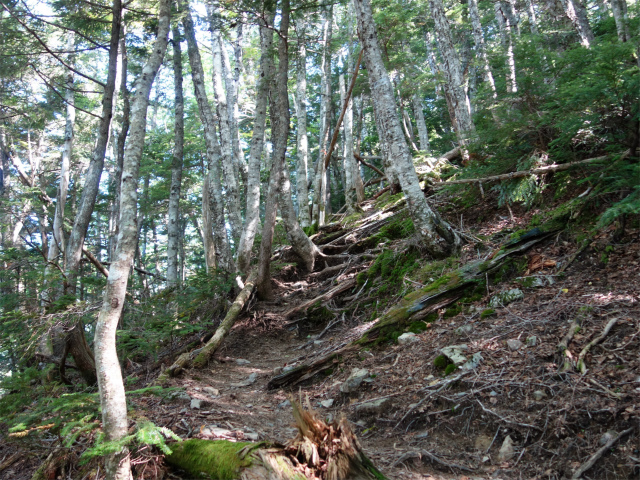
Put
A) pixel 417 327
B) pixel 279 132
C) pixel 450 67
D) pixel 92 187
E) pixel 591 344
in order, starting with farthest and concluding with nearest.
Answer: pixel 450 67
pixel 279 132
pixel 92 187
pixel 417 327
pixel 591 344

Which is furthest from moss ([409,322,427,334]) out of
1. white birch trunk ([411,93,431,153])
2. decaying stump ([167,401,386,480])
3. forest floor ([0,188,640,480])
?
white birch trunk ([411,93,431,153])

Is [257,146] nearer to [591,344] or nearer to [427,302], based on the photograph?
[427,302]

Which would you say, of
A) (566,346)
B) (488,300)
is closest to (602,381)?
(566,346)

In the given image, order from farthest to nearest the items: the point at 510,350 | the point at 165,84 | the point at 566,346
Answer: the point at 165,84 → the point at 510,350 → the point at 566,346

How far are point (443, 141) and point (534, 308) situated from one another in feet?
68.4

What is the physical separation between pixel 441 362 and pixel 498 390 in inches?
33.0

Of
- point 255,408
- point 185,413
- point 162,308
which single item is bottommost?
point 255,408

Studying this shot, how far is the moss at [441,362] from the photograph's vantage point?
4.54 meters

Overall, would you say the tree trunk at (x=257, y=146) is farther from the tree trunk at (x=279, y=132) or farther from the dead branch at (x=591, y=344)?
the dead branch at (x=591, y=344)

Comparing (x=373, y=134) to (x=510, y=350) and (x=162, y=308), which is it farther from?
(x=510, y=350)

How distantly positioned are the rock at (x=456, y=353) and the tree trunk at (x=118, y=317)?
3402 millimetres

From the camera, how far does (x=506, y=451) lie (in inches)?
129

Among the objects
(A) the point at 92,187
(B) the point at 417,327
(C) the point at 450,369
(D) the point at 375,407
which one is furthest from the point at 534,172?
(A) the point at 92,187

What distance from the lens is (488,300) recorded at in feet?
17.9
